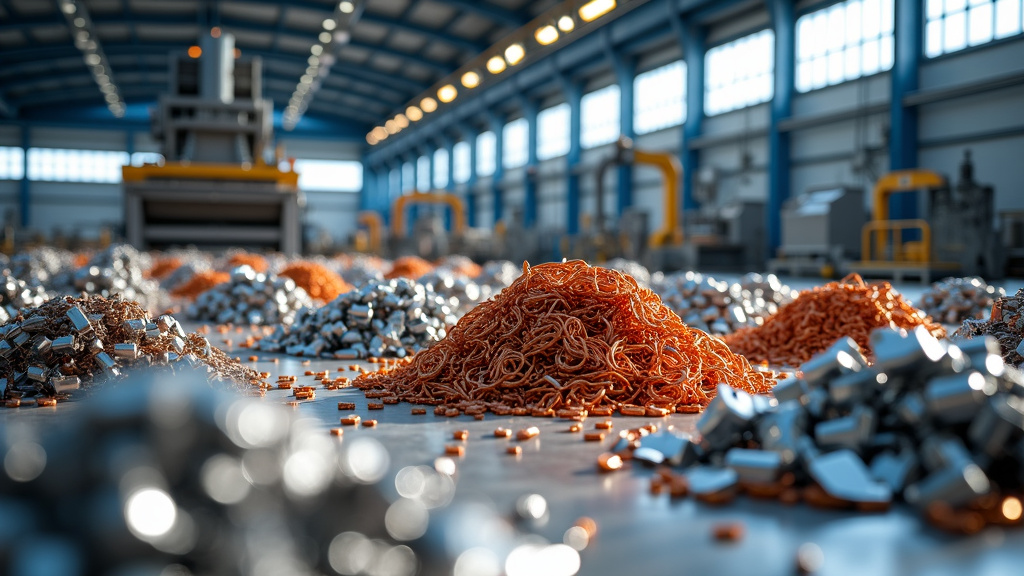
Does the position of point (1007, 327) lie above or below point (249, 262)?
below

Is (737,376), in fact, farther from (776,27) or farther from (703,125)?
(703,125)

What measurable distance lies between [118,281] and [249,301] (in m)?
1.39

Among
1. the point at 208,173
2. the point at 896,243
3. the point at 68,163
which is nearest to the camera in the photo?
the point at 208,173

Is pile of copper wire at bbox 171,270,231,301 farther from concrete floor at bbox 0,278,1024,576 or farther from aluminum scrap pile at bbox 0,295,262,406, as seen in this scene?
concrete floor at bbox 0,278,1024,576

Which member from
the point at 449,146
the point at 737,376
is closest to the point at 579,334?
the point at 737,376

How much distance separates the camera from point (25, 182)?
119ft

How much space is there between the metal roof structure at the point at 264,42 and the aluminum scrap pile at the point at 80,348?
1941 cm

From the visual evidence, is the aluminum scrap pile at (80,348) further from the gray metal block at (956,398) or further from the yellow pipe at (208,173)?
the yellow pipe at (208,173)

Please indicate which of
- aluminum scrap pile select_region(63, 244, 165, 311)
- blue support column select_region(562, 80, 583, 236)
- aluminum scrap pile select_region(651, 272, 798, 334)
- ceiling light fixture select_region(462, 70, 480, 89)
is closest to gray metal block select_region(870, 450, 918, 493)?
aluminum scrap pile select_region(651, 272, 798, 334)

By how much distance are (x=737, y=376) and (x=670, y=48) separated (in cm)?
1900

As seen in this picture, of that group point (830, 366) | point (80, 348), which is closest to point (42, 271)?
point (80, 348)

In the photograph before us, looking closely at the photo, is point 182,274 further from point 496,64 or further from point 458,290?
point 496,64

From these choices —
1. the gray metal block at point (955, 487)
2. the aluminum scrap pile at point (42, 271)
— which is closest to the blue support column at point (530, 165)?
the aluminum scrap pile at point (42, 271)

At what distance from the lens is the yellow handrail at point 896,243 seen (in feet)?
42.5
